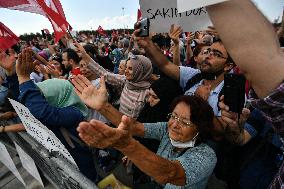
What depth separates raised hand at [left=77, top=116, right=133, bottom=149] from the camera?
1.09m

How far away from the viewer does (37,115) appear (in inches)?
85.4

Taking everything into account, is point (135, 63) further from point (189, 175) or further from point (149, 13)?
point (189, 175)

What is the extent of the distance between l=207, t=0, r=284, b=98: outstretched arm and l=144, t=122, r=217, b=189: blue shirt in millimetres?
957

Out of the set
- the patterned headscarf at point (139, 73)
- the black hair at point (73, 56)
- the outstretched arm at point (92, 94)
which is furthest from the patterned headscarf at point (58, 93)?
the black hair at point (73, 56)

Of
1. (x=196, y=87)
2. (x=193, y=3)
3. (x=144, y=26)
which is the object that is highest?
(x=193, y=3)

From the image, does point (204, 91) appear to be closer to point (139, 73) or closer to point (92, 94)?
point (139, 73)

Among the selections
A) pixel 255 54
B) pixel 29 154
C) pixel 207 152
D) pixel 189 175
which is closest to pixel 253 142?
pixel 207 152

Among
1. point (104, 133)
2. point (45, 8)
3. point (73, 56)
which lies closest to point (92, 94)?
point (104, 133)

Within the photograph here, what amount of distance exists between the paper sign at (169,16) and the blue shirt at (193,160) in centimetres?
86

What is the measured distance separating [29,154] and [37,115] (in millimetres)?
820

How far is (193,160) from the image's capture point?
1.71 m

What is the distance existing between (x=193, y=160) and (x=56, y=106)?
50.5 inches

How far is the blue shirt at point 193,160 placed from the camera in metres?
1.59

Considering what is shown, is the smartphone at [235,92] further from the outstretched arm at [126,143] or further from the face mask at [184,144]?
the outstretched arm at [126,143]
